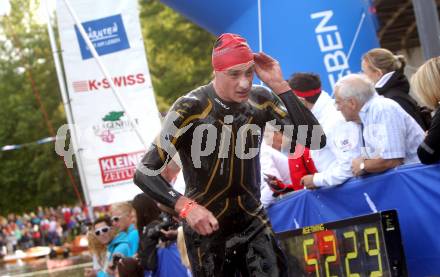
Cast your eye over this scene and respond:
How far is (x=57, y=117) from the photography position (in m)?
54.8

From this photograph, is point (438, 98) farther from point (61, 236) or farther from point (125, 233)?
point (61, 236)

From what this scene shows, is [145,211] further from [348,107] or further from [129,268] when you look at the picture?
[348,107]

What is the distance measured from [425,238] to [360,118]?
1.12 meters

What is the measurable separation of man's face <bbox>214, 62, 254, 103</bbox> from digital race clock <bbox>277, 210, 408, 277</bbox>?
6.06ft

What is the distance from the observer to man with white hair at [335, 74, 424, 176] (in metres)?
6.42

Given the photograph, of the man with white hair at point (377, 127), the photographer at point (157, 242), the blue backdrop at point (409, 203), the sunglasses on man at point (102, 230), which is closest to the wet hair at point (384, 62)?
the man with white hair at point (377, 127)

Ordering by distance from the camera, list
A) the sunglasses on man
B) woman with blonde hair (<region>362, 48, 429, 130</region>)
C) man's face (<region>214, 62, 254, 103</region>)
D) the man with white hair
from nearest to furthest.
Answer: man's face (<region>214, 62, 254, 103</region>), the man with white hair, woman with blonde hair (<region>362, 48, 429, 130</region>), the sunglasses on man

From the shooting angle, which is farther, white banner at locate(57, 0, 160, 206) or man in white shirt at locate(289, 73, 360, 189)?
white banner at locate(57, 0, 160, 206)

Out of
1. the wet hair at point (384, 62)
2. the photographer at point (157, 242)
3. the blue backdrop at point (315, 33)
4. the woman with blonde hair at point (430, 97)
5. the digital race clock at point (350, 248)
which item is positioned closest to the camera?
the woman with blonde hair at point (430, 97)

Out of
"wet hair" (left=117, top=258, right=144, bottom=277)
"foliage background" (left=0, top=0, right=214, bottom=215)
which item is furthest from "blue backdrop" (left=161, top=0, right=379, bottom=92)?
"foliage background" (left=0, top=0, right=214, bottom=215)

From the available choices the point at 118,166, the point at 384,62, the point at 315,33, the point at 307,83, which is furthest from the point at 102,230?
the point at 118,166

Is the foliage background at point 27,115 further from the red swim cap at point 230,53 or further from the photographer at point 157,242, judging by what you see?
the red swim cap at point 230,53

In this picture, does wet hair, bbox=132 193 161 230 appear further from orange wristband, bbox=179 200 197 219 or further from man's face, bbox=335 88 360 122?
orange wristband, bbox=179 200 197 219

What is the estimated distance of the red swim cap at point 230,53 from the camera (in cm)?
489
